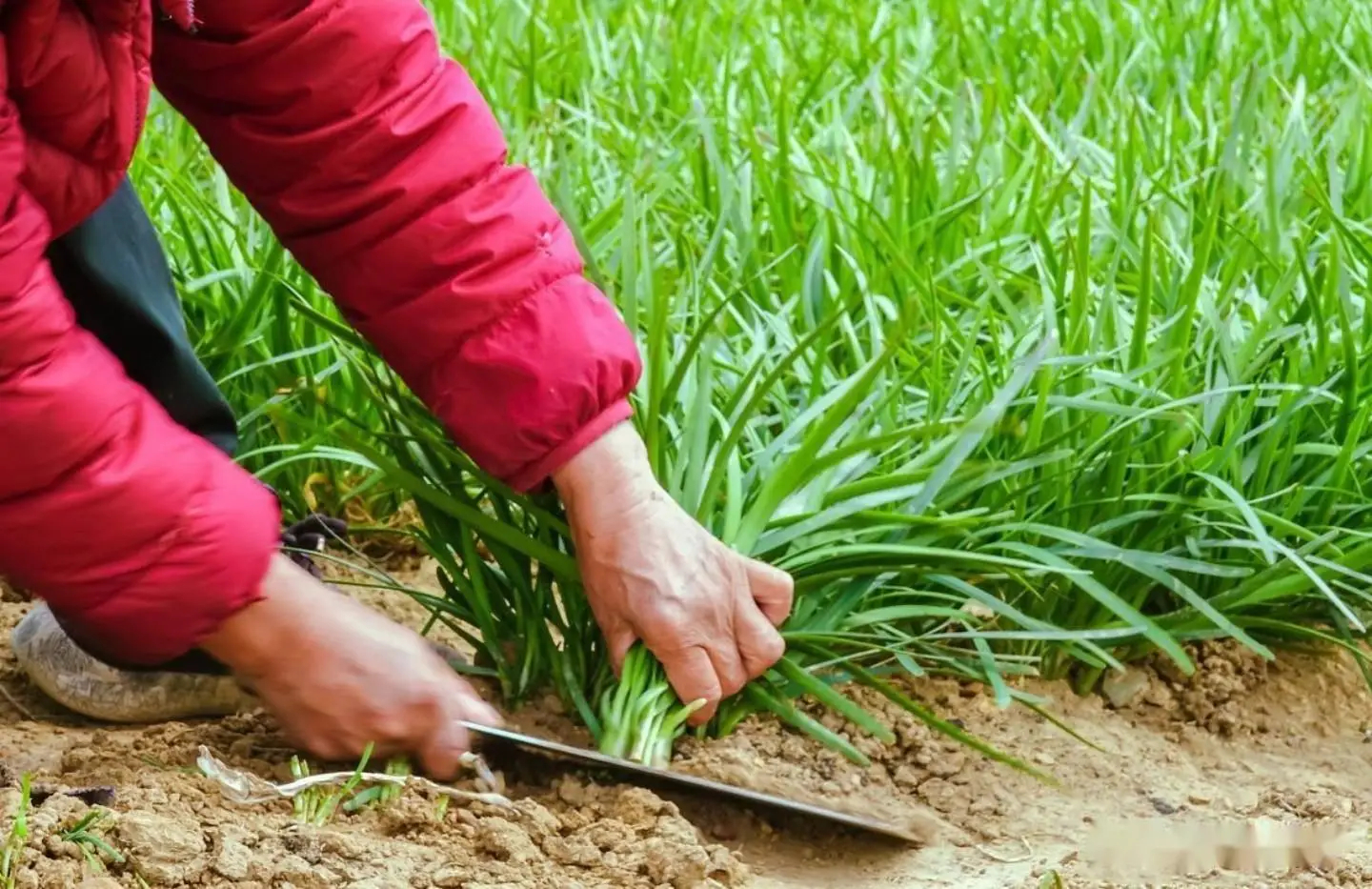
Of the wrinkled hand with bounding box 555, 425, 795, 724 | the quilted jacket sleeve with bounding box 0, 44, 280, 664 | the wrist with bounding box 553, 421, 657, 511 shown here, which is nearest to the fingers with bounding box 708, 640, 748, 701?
the wrinkled hand with bounding box 555, 425, 795, 724

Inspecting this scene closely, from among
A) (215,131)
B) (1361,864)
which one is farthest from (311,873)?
(1361,864)

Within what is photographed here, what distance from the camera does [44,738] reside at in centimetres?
181

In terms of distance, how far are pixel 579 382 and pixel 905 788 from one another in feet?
1.57

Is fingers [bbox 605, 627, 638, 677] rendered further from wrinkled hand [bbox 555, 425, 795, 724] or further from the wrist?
the wrist

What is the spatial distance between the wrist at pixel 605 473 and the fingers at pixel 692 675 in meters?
0.15

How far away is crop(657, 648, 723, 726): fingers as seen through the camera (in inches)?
63.7

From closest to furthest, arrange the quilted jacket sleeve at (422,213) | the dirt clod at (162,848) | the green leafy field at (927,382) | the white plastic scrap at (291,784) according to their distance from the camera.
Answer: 1. the dirt clod at (162,848)
2. the white plastic scrap at (291,784)
3. the quilted jacket sleeve at (422,213)
4. the green leafy field at (927,382)

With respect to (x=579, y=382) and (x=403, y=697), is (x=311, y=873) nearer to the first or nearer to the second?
(x=403, y=697)

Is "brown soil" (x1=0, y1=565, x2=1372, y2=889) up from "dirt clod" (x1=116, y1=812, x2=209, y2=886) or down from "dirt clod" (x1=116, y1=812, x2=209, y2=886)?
down

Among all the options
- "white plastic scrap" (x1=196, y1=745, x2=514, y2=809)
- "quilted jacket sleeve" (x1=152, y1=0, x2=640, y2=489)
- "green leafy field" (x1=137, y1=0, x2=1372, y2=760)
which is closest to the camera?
"white plastic scrap" (x1=196, y1=745, x2=514, y2=809)

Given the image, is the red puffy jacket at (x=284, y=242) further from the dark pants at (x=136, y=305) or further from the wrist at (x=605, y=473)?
the dark pants at (x=136, y=305)

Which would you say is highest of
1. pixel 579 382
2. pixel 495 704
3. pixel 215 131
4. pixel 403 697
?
pixel 215 131

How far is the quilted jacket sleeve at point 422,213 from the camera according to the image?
5.26 feet

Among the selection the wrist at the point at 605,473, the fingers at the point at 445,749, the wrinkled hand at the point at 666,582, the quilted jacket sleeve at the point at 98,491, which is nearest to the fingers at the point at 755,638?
the wrinkled hand at the point at 666,582
